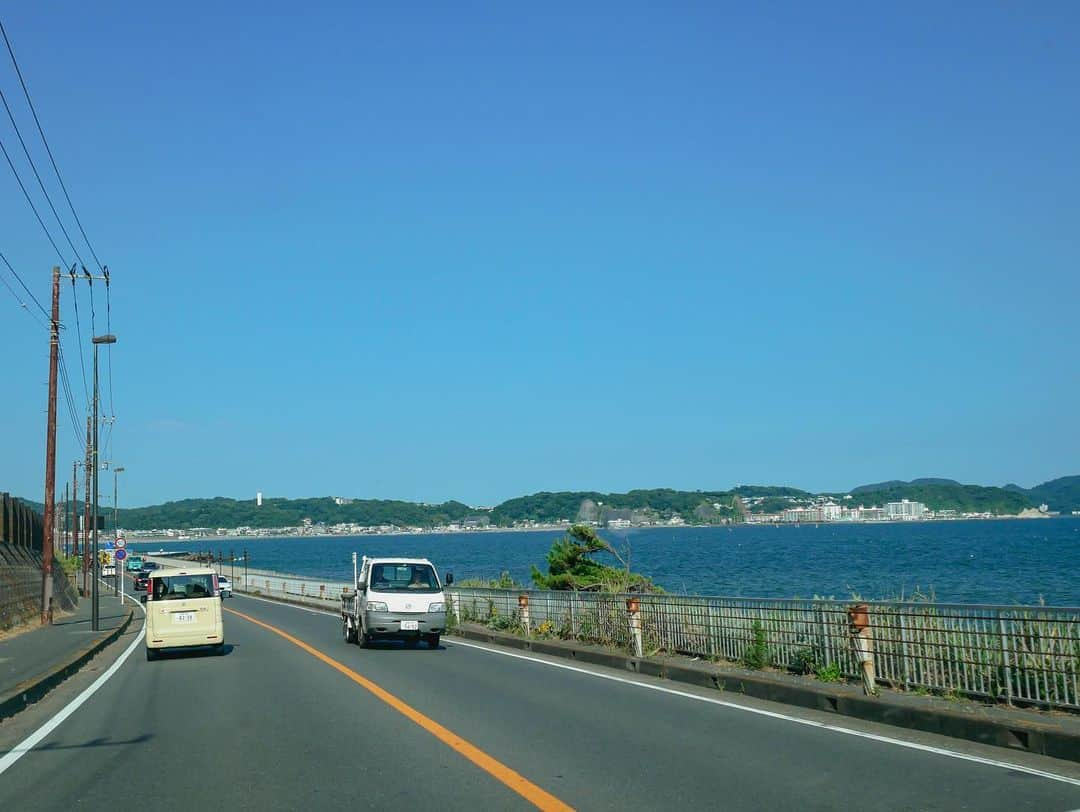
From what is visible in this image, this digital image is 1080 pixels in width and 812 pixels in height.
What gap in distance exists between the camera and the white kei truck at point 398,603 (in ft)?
75.3

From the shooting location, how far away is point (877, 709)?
11523 millimetres

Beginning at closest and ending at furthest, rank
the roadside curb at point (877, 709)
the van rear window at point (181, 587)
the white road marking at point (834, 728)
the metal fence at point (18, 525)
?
1. the white road marking at point (834, 728)
2. the roadside curb at point (877, 709)
3. the van rear window at point (181, 587)
4. the metal fence at point (18, 525)

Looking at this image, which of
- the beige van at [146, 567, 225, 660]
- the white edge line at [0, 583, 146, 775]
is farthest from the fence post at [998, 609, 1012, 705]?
the beige van at [146, 567, 225, 660]

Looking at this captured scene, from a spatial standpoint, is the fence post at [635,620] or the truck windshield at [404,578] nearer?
the fence post at [635,620]

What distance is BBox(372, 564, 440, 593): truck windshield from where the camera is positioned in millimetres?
23656

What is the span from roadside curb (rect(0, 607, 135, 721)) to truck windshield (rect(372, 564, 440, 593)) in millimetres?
6253

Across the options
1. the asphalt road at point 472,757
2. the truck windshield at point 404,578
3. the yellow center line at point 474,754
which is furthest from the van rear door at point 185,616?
the asphalt road at point 472,757

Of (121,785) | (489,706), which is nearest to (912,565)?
(489,706)

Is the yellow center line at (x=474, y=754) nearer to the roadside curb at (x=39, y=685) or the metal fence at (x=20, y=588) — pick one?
the roadside curb at (x=39, y=685)

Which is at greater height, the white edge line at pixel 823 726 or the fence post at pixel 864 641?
the fence post at pixel 864 641

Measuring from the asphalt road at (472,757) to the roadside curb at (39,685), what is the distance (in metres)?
0.57

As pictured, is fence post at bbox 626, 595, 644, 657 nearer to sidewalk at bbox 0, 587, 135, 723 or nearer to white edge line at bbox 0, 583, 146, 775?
white edge line at bbox 0, 583, 146, 775

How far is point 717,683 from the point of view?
581 inches

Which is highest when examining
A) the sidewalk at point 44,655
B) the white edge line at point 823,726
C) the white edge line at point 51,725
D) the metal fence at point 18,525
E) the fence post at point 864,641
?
the metal fence at point 18,525
